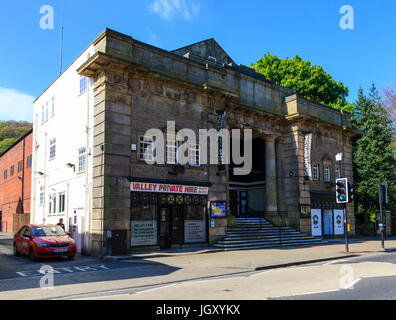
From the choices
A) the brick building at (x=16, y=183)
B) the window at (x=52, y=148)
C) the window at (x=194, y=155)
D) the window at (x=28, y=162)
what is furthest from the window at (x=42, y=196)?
the window at (x=194, y=155)

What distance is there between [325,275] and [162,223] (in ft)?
32.7

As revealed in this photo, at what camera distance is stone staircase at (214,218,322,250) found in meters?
20.5

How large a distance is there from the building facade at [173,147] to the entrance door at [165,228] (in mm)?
53

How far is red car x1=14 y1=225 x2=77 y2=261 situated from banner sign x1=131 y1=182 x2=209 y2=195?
3.85 metres

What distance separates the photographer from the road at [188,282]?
7844mm

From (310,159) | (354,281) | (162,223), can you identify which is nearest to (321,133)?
(310,159)

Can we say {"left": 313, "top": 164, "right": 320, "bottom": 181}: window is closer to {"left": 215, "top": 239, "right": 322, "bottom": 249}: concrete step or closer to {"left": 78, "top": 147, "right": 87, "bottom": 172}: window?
{"left": 215, "top": 239, "right": 322, "bottom": 249}: concrete step

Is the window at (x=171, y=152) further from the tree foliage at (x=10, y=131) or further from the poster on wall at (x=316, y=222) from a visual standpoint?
the tree foliage at (x=10, y=131)

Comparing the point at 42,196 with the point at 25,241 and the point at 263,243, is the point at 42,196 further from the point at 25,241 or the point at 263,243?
the point at 263,243

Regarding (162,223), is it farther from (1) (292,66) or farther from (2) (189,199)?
(1) (292,66)

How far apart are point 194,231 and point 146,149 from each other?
529cm

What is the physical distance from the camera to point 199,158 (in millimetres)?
20672

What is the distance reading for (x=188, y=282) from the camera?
33.1ft

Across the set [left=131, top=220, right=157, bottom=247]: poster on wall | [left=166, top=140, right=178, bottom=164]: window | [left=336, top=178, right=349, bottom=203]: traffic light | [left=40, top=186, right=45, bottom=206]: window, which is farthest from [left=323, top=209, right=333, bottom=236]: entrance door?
[left=40, top=186, right=45, bottom=206]: window
